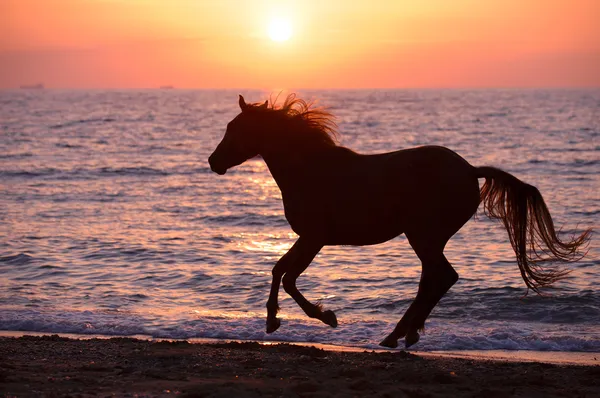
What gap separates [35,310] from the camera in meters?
11.5

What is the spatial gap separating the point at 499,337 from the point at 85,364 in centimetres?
504

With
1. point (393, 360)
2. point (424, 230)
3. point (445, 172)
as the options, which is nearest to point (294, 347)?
point (393, 360)

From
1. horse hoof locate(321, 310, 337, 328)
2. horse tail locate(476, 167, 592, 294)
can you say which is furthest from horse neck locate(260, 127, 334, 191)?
horse tail locate(476, 167, 592, 294)

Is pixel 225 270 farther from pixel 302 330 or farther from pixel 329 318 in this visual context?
pixel 329 318

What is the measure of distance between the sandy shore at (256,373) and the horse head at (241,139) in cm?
205

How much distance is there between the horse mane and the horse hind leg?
5.15ft

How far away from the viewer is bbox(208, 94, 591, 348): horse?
833cm

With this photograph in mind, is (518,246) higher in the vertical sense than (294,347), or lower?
higher

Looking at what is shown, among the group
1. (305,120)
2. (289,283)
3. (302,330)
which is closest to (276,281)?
(289,283)

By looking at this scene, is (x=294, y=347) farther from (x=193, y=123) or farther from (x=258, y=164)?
(x=193, y=123)

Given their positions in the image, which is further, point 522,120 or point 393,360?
point 522,120

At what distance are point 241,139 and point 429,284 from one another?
2583mm

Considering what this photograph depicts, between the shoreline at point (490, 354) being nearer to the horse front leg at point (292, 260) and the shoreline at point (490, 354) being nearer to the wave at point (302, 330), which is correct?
the wave at point (302, 330)

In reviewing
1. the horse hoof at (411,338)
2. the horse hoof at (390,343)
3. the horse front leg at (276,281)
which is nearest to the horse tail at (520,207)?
the horse hoof at (411,338)
